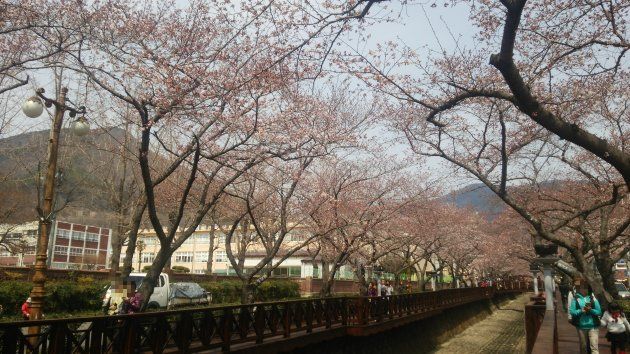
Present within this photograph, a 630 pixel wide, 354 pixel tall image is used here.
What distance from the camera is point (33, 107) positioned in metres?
9.02

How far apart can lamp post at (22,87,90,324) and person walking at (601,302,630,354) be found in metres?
11.5

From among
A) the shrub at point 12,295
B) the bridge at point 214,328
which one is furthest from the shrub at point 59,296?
the bridge at point 214,328

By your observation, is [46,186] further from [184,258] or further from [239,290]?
[184,258]

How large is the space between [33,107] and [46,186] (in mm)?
1659

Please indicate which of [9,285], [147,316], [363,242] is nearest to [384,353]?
[363,242]

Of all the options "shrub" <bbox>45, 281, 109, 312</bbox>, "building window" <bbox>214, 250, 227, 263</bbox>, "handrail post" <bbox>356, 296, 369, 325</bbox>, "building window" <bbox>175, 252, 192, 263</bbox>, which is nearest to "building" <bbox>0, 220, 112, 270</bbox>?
"building window" <bbox>175, 252, 192, 263</bbox>

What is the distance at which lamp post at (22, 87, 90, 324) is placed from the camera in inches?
348

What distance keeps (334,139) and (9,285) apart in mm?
13432

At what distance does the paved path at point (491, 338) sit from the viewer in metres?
26.6

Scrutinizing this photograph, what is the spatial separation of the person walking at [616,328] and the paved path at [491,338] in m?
15.0

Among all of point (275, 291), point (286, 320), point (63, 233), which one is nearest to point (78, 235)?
point (63, 233)

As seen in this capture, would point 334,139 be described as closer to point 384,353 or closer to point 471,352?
point 384,353

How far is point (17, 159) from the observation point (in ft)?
62.6

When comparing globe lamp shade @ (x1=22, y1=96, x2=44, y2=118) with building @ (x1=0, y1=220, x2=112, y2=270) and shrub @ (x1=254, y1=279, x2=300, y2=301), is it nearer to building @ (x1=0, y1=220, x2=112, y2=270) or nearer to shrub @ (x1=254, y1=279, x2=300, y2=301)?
shrub @ (x1=254, y1=279, x2=300, y2=301)
